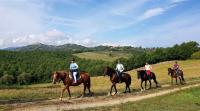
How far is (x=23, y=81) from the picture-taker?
13000cm

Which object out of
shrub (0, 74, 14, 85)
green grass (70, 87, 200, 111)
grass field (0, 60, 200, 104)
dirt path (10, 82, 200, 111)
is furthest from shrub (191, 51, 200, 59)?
dirt path (10, 82, 200, 111)

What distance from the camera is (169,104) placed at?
99.2ft

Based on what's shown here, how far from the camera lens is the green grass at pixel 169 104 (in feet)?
86.8

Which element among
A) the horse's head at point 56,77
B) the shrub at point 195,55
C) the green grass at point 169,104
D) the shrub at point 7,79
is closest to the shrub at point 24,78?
the shrub at point 7,79

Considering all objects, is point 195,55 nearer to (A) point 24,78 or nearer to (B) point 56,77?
(A) point 24,78

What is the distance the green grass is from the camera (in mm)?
26469

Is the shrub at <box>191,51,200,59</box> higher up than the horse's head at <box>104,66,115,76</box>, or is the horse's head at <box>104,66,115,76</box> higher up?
the shrub at <box>191,51,200,59</box>

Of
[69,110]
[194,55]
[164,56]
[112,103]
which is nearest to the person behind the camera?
[69,110]

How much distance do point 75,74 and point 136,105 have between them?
317 inches

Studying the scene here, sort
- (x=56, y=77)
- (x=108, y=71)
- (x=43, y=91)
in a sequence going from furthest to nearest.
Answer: (x=43, y=91) → (x=108, y=71) → (x=56, y=77)

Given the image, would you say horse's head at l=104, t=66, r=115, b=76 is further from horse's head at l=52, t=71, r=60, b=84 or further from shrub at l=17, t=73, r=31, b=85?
shrub at l=17, t=73, r=31, b=85

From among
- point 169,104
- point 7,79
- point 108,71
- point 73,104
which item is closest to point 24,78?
point 7,79

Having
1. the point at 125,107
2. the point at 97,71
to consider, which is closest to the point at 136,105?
the point at 125,107

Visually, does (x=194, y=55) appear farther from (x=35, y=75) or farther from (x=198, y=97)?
(x=198, y=97)
